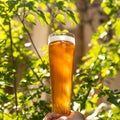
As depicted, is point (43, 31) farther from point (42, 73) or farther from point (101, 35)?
point (42, 73)

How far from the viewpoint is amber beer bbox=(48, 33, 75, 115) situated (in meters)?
1.35

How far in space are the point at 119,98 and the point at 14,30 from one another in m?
1.24

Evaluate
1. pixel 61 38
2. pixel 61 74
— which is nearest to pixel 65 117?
pixel 61 74

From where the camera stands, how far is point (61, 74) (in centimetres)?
137

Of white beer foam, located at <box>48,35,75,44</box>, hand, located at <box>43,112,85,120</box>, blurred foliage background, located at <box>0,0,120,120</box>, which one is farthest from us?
blurred foliage background, located at <box>0,0,120,120</box>

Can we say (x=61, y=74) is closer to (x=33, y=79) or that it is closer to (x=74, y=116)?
(x=74, y=116)

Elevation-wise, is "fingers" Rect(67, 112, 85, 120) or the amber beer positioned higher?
the amber beer

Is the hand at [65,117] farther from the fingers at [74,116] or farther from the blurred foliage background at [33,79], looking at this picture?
the blurred foliage background at [33,79]

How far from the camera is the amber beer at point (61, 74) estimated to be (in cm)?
135

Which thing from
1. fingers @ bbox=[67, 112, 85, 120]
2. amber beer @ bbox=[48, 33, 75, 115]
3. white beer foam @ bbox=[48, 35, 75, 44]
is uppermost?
white beer foam @ bbox=[48, 35, 75, 44]

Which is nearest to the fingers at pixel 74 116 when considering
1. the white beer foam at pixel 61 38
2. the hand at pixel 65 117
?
the hand at pixel 65 117

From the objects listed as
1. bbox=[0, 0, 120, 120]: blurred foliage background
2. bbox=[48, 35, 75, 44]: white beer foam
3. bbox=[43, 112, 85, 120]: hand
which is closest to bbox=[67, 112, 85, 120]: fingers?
bbox=[43, 112, 85, 120]: hand

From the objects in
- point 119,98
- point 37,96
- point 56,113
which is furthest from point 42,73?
point 56,113

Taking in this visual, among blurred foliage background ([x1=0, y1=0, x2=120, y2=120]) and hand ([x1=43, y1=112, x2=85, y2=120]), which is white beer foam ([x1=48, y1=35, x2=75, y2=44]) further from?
blurred foliage background ([x1=0, y1=0, x2=120, y2=120])
